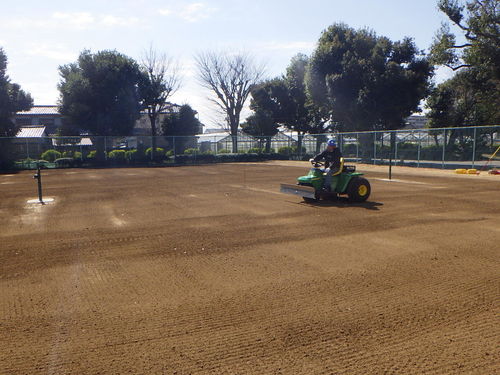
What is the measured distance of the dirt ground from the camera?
3.62 m

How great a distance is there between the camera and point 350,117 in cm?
3759

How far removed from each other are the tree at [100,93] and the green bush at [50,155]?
8793 millimetres

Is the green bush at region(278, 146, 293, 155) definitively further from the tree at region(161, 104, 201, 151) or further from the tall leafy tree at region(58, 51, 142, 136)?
the tall leafy tree at region(58, 51, 142, 136)

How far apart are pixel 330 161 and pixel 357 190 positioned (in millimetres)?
1053

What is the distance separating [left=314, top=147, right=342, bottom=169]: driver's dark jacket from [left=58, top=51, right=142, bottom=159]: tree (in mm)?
36176

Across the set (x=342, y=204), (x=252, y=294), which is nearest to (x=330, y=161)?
(x=342, y=204)

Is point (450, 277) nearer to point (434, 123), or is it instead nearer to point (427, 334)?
point (427, 334)

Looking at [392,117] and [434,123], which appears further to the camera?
[434,123]

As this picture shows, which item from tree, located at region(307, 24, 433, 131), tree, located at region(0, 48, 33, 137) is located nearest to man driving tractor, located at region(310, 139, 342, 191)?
tree, located at region(307, 24, 433, 131)

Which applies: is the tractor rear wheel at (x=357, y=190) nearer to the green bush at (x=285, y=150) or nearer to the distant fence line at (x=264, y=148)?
the distant fence line at (x=264, y=148)

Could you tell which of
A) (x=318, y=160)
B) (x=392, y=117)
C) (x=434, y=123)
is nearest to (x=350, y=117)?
(x=392, y=117)

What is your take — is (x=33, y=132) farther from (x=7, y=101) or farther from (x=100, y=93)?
(x=7, y=101)

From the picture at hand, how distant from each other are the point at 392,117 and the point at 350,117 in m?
3.49

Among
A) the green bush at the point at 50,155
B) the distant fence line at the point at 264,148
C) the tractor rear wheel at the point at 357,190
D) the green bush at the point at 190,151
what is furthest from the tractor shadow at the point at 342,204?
the green bush at the point at 190,151
